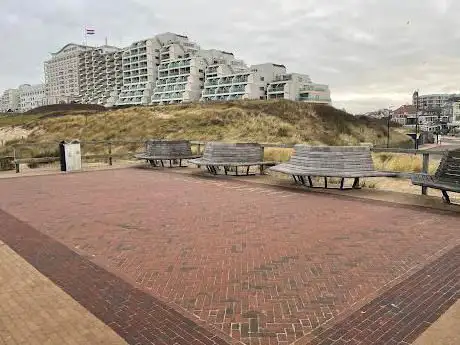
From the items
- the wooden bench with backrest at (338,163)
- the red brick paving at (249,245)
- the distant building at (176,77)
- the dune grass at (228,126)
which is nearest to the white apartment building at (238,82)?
the distant building at (176,77)

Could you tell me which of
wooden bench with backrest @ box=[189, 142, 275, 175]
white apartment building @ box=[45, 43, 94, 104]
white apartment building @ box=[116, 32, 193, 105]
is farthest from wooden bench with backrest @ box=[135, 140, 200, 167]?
white apartment building @ box=[45, 43, 94, 104]

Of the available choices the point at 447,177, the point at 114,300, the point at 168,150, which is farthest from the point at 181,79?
the point at 114,300

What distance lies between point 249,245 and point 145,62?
116523mm

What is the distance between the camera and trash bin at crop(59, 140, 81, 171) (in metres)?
14.2

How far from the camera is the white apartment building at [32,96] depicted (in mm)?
177750

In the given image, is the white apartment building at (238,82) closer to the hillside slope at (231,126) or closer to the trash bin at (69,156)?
the hillside slope at (231,126)


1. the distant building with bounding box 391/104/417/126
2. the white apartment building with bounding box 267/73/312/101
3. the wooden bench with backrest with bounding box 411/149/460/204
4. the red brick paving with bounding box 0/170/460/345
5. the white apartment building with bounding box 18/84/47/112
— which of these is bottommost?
the red brick paving with bounding box 0/170/460/345

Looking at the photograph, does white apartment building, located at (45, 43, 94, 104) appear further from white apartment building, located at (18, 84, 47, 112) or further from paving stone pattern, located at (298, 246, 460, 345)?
paving stone pattern, located at (298, 246, 460, 345)

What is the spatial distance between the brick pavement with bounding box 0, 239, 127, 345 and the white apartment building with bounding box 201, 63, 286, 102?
9017cm

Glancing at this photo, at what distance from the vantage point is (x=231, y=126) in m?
39.5

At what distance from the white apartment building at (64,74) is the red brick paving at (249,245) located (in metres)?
153

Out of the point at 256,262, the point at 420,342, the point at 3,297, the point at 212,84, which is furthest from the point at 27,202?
the point at 212,84

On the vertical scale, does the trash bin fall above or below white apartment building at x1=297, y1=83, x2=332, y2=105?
below

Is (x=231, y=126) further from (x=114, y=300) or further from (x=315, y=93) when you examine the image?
(x=315, y=93)
